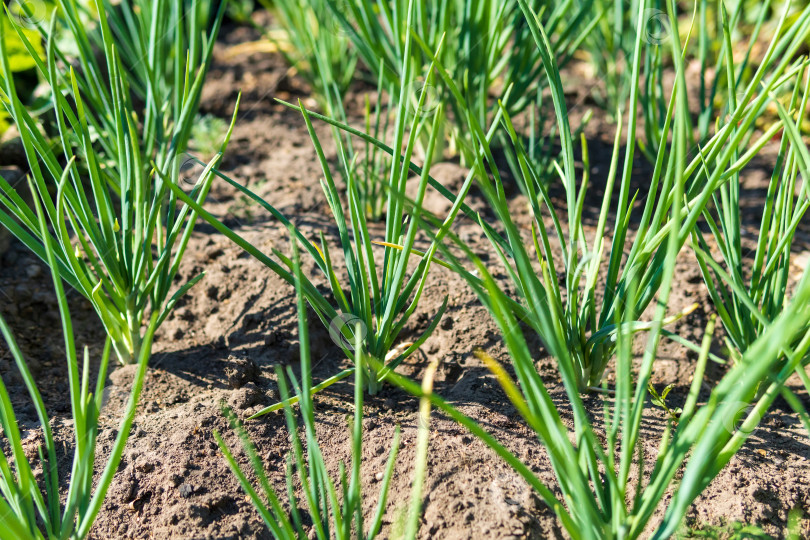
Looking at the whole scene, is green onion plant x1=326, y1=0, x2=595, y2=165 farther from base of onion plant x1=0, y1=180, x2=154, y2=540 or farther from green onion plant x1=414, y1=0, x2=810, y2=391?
base of onion plant x1=0, y1=180, x2=154, y2=540

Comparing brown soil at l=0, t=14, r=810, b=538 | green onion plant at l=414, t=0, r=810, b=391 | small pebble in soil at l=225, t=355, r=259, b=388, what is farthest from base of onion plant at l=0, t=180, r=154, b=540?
green onion plant at l=414, t=0, r=810, b=391

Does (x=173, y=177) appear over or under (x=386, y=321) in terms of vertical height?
over

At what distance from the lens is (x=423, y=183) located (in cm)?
108

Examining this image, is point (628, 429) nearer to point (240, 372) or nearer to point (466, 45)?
point (240, 372)

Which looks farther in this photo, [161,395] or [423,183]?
[161,395]

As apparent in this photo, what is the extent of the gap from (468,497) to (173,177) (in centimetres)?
85

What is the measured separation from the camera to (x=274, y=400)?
1.29 m

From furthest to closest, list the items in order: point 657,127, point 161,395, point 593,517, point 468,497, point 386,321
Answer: point 657,127 < point 161,395 < point 386,321 < point 468,497 < point 593,517

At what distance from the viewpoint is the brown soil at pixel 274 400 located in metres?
1.06

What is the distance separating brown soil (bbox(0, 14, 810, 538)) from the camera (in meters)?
1.06

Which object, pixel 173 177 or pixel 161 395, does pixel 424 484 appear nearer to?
pixel 161 395

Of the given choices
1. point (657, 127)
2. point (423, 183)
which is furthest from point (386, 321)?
point (657, 127)

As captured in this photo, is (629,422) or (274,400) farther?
(274,400)

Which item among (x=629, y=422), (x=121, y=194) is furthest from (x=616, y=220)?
(x=121, y=194)
